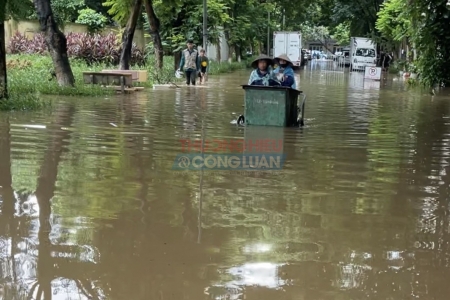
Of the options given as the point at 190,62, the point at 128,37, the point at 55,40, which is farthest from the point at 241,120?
the point at 128,37

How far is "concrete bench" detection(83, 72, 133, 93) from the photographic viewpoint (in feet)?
55.6

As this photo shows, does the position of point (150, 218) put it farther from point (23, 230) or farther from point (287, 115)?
point (287, 115)

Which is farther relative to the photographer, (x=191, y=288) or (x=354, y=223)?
(x=354, y=223)

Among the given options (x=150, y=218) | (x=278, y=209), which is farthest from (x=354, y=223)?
(x=150, y=218)

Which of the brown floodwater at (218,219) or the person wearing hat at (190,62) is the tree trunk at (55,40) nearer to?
the person wearing hat at (190,62)

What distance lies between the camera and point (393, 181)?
22.0ft

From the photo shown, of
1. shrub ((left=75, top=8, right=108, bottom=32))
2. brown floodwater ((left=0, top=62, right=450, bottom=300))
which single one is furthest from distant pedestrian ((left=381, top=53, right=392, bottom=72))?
brown floodwater ((left=0, top=62, right=450, bottom=300))

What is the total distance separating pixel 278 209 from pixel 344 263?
1379 mm


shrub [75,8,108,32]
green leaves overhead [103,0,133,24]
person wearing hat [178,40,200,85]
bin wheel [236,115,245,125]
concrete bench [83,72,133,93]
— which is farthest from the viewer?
shrub [75,8,108,32]

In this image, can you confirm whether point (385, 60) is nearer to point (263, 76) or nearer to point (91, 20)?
point (91, 20)

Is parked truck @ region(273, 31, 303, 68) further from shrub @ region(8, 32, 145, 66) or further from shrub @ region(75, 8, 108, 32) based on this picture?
shrub @ region(8, 32, 145, 66)

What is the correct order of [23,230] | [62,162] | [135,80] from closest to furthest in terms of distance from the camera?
1. [23,230]
2. [62,162]
3. [135,80]

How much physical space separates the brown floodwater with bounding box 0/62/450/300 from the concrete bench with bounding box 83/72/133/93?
23.2ft

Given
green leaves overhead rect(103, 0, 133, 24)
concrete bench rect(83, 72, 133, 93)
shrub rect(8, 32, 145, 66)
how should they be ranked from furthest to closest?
shrub rect(8, 32, 145, 66), green leaves overhead rect(103, 0, 133, 24), concrete bench rect(83, 72, 133, 93)
